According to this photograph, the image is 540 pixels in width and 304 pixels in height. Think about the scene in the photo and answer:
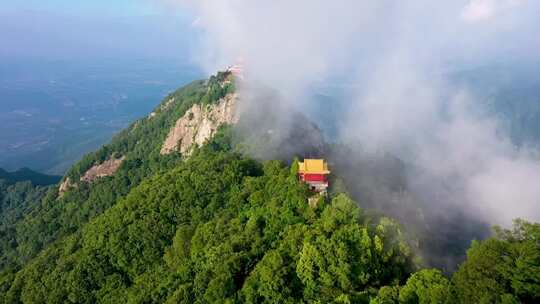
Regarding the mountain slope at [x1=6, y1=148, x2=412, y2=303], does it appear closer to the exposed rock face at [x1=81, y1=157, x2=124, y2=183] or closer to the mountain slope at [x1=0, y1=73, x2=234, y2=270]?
the mountain slope at [x1=0, y1=73, x2=234, y2=270]

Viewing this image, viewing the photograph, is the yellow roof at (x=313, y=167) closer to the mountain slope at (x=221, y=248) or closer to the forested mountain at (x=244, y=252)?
the forested mountain at (x=244, y=252)

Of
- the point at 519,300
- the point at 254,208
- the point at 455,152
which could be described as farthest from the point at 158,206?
the point at 455,152

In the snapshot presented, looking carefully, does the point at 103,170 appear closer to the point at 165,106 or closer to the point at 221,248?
the point at 165,106

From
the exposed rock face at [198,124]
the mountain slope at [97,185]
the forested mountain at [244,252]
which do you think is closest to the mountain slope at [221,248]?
the forested mountain at [244,252]

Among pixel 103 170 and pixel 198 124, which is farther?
pixel 103 170

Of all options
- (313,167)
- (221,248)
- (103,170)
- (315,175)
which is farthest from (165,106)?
(221,248)

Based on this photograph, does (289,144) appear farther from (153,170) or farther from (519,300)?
(519,300)
